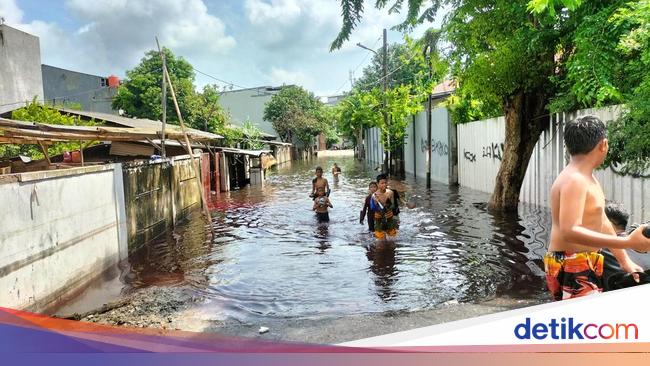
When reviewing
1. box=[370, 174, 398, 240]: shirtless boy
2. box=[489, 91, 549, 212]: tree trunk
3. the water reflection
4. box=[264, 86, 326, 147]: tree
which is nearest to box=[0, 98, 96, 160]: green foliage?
the water reflection

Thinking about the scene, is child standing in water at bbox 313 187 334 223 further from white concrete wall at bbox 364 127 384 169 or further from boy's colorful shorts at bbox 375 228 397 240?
white concrete wall at bbox 364 127 384 169

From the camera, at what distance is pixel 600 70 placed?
26.0 ft

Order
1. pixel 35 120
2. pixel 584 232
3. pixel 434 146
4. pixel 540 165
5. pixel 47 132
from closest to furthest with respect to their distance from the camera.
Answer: pixel 584 232
pixel 47 132
pixel 540 165
pixel 35 120
pixel 434 146

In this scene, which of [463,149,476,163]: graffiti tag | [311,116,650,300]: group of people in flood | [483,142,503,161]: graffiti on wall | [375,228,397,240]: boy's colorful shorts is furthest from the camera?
[463,149,476,163]: graffiti tag

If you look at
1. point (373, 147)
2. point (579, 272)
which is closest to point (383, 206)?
point (579, 272)

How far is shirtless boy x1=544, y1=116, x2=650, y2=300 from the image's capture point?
303 cm

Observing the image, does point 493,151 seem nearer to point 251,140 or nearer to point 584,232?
point 584,232

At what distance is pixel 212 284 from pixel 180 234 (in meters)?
5.23

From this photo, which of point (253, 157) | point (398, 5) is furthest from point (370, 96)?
point (398, 5)

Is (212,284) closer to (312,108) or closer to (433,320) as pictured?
(433,320)

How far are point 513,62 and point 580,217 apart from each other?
910cm

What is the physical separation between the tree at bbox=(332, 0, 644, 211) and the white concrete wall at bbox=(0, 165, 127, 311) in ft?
24.0

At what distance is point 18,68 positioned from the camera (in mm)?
22422

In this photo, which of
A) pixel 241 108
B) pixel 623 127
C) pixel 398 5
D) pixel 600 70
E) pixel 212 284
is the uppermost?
pixel 241 108
